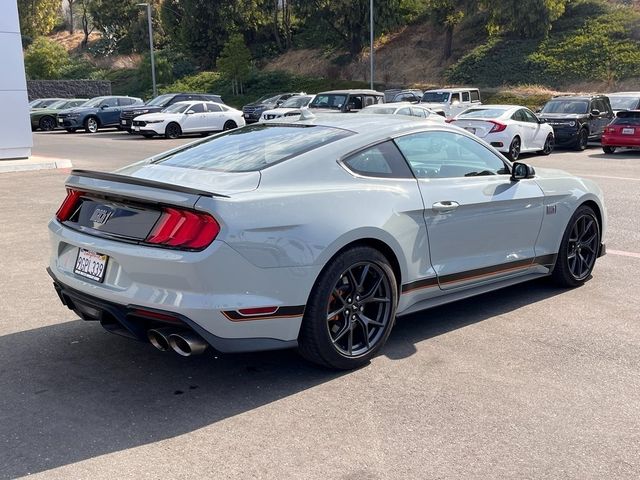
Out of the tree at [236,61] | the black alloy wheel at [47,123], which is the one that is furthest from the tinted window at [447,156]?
the tree at [236,61]

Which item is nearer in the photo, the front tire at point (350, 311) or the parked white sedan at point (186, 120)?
the front tire at point (350, 311)

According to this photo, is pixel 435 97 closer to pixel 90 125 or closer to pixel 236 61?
pixel 90 125

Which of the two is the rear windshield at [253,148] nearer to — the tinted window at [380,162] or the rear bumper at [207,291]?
the tinted window at [380,162]

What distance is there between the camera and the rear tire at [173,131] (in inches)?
1091

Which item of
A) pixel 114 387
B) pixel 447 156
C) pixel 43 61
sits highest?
pixel 43 61

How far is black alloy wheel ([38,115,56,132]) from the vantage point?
110 feet

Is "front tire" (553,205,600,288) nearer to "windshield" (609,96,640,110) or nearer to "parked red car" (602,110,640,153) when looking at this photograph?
"parked red car" (602,110,640,153)

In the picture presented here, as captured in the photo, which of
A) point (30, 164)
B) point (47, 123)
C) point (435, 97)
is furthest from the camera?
point (47, 123)

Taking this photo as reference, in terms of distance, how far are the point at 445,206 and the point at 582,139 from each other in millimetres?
17855

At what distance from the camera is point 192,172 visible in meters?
4.60

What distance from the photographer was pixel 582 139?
21.2 metres

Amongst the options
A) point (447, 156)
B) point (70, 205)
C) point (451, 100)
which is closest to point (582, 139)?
point (451, 100)

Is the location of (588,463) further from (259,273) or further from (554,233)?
(554,233)

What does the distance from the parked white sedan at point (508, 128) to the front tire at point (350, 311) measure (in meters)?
13.6
